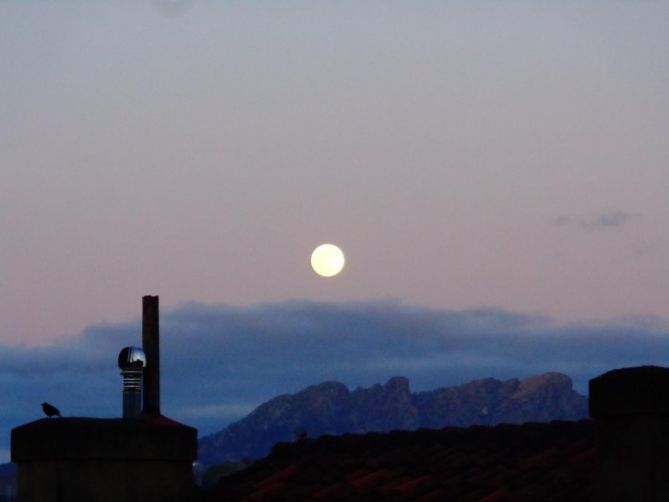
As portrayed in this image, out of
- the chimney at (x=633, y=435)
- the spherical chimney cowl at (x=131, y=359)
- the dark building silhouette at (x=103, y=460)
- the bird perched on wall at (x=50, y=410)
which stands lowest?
the chimney at (x=633, y=435)

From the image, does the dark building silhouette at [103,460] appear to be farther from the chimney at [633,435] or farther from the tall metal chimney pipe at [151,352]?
the chimney at [633,435]

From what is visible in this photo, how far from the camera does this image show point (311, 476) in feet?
50.9

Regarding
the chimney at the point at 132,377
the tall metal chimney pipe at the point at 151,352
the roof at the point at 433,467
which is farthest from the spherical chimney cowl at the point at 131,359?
the roof at the point at 433,467

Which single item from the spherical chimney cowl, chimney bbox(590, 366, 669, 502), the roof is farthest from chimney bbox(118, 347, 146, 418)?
chimney bbox(590, 366, 669, 502)

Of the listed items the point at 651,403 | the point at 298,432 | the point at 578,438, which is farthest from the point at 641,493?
the point at 298,432

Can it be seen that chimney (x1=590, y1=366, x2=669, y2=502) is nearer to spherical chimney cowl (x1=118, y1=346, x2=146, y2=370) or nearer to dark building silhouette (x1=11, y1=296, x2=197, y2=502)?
dark building silhouette (x1=11, y1=296, x2=197, y2=502)

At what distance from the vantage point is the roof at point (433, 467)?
42.4 feet

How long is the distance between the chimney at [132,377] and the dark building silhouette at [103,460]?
1.06m

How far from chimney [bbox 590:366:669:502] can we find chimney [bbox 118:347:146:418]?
23.6ft

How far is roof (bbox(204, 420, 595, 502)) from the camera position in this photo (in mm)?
12938

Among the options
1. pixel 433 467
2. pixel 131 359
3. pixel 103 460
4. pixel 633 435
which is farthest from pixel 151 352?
pixel 633 435

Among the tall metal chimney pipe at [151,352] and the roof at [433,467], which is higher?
the tall metal chimney pipe at [151,352]

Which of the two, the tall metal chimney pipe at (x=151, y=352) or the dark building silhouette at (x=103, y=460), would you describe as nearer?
the dark building silhouette at (x=103, y=460)

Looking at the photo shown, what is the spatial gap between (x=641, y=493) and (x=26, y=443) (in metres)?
7.19
